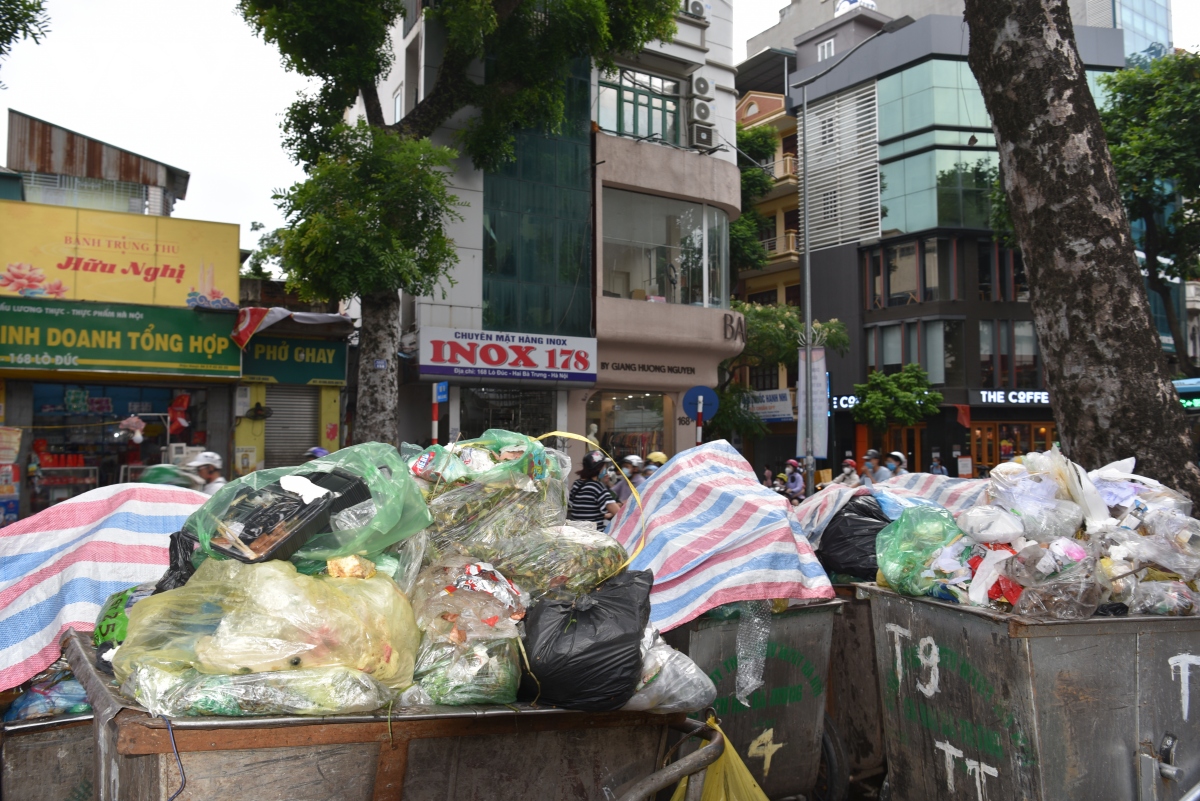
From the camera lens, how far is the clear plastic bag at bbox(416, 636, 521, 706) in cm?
252

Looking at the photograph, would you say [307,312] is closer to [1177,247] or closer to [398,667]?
[398,667]

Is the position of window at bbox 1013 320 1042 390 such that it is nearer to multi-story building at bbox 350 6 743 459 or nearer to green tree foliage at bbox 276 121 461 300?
multi-story building at bbox 350 6 743 459

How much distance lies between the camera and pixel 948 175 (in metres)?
29.9

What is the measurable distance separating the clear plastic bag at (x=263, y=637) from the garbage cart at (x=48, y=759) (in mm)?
888

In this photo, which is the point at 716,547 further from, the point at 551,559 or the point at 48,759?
the point at 48,759

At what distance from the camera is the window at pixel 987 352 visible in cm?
3023

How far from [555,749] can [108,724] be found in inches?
47.1

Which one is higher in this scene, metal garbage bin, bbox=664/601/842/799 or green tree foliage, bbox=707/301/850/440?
green tree foliage, bbox=707/301/850/440

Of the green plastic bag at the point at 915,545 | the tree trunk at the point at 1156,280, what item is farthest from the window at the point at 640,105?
the green plastic bag at the point at 915,545

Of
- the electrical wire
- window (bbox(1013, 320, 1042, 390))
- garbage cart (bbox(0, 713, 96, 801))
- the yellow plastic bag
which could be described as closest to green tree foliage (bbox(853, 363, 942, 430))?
window (bbox(1013, 320, 1042, 390))

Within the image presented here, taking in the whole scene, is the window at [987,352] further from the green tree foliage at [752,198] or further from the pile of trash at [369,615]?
the pile of trash at [369,615]

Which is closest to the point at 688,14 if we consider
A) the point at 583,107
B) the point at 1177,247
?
the point at 583,107

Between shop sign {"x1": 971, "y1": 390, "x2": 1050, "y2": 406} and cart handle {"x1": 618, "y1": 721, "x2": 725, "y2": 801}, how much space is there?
2972 centimetres

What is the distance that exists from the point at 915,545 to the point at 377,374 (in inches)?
418
